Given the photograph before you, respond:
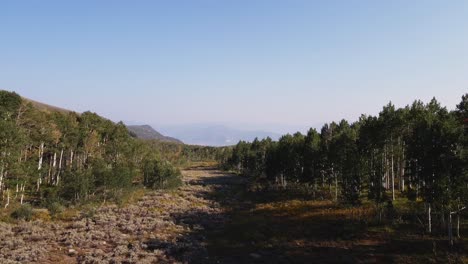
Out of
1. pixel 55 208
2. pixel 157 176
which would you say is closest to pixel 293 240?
pixel 55 208

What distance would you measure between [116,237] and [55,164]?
1811 inches

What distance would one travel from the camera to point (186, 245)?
1620 inches

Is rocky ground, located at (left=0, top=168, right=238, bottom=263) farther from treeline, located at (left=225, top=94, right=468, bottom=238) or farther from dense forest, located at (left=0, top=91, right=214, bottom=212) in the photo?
treeline, located at (left=225, top=94, right=468, bottom=238)

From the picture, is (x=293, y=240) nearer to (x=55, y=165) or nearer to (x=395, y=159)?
(x=395, y=159)

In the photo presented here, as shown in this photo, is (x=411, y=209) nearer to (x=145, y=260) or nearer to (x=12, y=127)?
(x=145, y=260)

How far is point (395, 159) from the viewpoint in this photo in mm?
70562

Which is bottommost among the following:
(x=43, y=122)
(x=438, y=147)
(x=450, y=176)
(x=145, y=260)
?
(x=145, y=260)

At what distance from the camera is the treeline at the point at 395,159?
119 feet

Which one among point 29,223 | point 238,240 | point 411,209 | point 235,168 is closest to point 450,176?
point 411,209

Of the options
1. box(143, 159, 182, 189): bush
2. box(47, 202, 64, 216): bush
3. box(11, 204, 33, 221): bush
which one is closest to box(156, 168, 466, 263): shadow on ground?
box(47, 202, 64, 216): bush

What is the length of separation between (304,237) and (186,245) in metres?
13.9

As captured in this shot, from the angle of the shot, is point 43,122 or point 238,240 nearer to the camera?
point 238,240

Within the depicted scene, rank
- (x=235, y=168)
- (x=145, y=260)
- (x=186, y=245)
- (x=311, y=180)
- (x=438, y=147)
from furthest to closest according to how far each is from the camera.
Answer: (x=235, y=168), (x=311, y=180), (x=186, y=245), (x=438, y=147), (x=145, y=260)

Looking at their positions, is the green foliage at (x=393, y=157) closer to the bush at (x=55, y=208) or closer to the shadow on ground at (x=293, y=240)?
the shadow on ground at (x=293, y=240)
